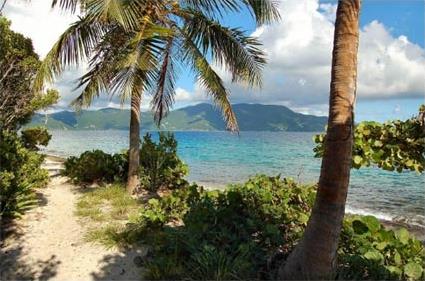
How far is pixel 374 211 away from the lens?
1566cm

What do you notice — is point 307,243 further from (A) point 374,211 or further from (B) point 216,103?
(A) point 374,211

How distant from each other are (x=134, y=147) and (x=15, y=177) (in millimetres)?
4034

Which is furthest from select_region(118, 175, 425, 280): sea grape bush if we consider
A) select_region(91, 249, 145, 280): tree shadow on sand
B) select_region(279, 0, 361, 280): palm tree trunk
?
select_region(279, 0, 361, 280): palm tree trunk

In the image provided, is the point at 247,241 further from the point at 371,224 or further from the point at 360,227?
the point at 371,224

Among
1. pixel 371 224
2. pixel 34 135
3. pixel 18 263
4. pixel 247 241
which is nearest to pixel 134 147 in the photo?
pixel 18 263

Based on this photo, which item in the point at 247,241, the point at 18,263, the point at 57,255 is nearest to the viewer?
the point at 247,241

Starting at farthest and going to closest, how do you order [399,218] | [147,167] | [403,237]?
1. [399,218]
2. [147,167]
3. [403,237]

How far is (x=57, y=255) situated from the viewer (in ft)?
23.9

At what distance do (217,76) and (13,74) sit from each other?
516 centimetres

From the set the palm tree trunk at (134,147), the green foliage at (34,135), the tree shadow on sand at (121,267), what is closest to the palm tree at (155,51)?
the palm tree trunk at (134,147)

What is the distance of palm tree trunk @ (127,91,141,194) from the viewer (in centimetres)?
1209

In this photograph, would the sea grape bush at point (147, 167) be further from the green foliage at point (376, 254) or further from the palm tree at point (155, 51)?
the green foliage at point (376, 254)

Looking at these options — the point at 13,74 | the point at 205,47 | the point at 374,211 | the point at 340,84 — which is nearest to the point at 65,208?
the point at 13,74

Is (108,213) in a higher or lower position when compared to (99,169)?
lower
